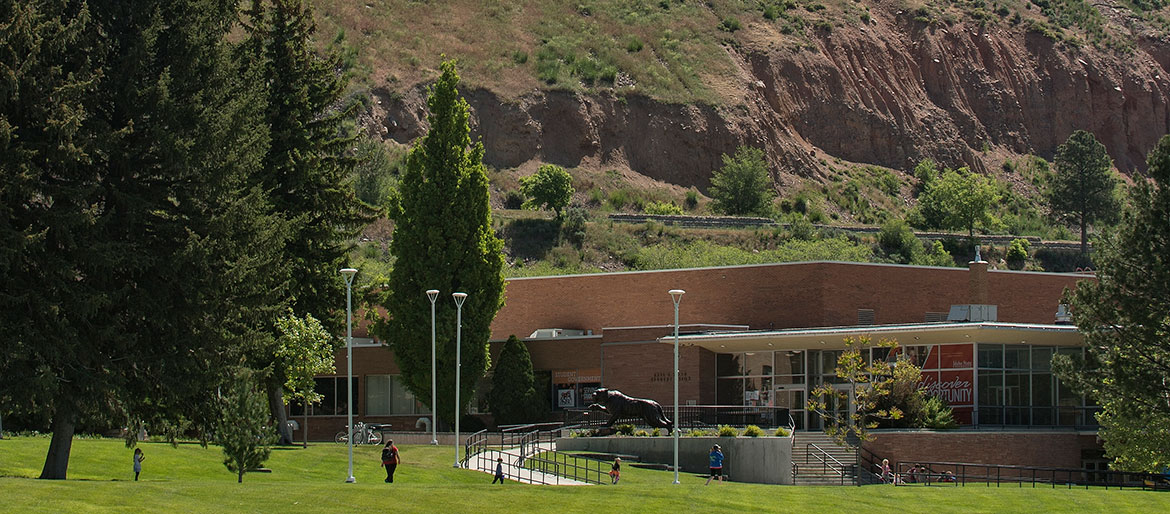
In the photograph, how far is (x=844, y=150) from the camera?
A: 126 meters

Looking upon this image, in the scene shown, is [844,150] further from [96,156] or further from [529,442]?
[96,156]

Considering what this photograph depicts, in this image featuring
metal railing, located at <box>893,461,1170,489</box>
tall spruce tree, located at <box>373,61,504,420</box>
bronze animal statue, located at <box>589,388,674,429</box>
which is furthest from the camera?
tall spruce tree, located at <box>373,61,504,420</box>

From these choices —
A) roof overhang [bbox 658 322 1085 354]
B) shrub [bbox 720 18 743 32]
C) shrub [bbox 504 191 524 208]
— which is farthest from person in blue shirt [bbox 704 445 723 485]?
shrub [bbox 720 18 743 32]

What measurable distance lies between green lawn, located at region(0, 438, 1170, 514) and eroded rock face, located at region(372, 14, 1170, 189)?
76667 millimetres

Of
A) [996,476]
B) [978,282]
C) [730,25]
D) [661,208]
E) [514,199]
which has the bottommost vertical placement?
[996,476]

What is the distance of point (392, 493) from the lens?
2864cm

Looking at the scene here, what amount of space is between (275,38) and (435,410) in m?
13.1

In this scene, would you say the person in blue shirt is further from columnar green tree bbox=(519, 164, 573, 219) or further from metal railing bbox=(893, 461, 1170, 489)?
columnar green tree bbox=(519, 164, 573, 219)

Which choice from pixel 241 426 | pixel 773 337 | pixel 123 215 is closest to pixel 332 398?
pixel 773 337

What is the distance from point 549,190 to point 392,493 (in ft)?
256

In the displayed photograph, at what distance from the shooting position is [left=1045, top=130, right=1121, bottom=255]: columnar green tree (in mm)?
109438

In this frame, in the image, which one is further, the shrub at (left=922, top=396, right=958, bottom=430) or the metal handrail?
the shrub at (left=922, top=396, right=958, bottom=430)

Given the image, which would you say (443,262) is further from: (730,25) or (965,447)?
(730,25)

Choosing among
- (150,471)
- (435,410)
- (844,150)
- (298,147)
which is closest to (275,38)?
(298,147)
